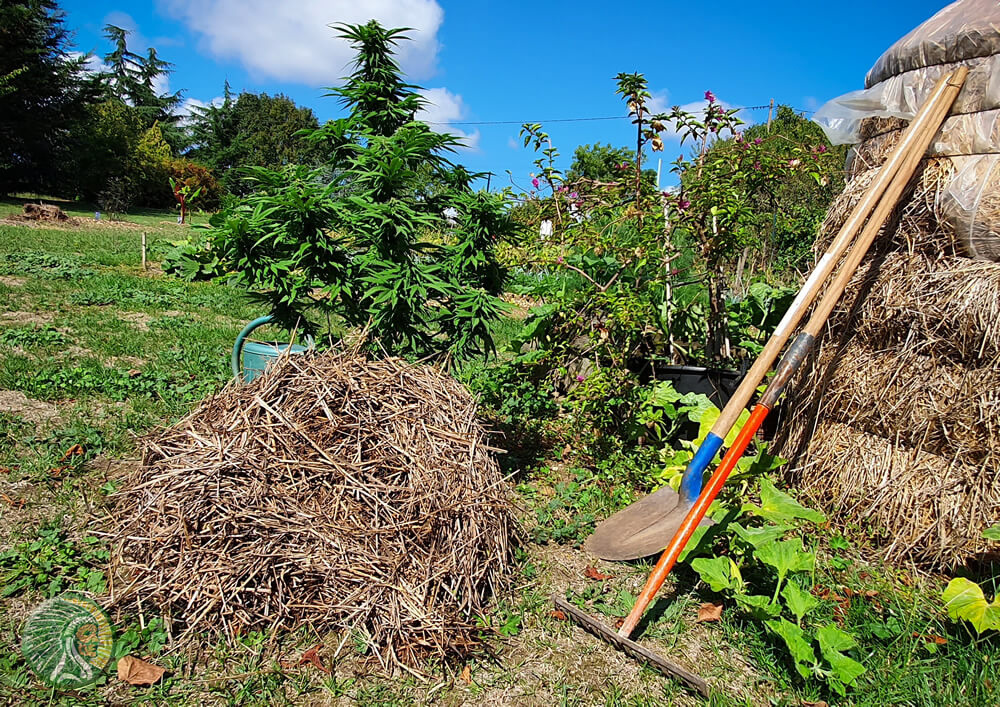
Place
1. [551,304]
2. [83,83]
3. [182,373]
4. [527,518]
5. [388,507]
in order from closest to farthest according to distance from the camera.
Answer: [388,507] < [527,518] < [551,304] < [182,373] < [83,83]

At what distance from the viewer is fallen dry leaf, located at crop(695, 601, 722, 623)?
108 inches

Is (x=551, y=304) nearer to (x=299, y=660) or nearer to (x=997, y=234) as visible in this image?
(x=997, y=234)

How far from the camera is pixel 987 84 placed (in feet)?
9.80

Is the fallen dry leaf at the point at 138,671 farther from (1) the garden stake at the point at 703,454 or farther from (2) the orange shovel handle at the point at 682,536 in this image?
(1) the garden stake at the point at 703,454

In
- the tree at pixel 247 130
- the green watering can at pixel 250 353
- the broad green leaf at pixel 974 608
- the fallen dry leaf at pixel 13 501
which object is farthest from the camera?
the tree at pixel 247 130

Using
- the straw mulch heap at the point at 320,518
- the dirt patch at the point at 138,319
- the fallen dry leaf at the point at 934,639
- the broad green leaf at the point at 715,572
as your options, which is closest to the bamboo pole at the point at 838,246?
the broad green leaf at the point at 715,572

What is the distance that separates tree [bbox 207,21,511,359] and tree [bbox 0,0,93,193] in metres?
26.9

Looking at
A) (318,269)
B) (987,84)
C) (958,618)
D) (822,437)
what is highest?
(987,84)

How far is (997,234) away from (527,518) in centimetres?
264

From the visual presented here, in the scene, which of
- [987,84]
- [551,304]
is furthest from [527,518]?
[987,84]

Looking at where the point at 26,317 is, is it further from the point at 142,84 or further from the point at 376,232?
the point at 142,84

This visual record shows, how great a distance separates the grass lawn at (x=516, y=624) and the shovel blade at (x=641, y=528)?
11 cm

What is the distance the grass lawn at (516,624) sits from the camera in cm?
228

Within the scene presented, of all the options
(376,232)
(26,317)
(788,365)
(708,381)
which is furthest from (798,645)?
(26,317)
